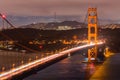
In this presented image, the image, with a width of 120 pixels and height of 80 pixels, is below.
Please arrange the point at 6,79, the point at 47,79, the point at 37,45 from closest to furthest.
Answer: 1. the point at 6,79
2. the point at 47,79
3. the point at 37,45

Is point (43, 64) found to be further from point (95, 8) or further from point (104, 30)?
point (104, 30)

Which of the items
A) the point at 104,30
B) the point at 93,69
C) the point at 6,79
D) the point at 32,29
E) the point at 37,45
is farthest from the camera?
the point at 104,30

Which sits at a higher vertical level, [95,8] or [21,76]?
[95,8]

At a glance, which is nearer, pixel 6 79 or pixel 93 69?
pixel 6 79

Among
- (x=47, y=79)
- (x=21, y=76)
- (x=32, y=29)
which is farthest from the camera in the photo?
(x=32, y=29)

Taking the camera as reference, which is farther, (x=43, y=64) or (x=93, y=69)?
(x=93, y=69)

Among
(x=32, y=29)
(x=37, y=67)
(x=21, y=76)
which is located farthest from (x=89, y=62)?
(x=32, y=29)

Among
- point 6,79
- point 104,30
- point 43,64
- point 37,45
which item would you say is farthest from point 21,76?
point 104,30

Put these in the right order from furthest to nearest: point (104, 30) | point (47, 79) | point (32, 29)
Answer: point (104, 30), point (32, 29), point (47, 79)

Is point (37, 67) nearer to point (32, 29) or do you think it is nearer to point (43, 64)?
point (43, 64)
